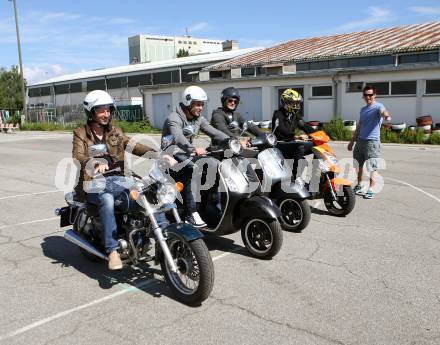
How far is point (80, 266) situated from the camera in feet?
17.0

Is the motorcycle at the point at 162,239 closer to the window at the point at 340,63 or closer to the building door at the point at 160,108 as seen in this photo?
the window at the point at 340,63

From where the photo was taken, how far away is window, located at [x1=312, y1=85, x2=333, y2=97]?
81.3 feet

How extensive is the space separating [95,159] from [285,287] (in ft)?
7.11

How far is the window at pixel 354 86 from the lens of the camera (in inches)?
927

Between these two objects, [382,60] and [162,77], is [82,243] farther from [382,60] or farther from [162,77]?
[162,77]

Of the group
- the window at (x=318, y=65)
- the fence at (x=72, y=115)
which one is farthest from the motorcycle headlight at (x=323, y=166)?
the fence at (x=72, y=115)

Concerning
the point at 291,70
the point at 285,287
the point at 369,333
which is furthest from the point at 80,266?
the point at 291,70

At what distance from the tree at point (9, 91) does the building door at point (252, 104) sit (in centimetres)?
5729

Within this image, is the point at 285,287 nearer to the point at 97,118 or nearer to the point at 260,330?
the point at 260,330

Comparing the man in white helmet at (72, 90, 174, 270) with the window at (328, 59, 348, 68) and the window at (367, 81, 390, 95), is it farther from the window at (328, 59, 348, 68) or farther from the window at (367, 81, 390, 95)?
the window at (328, 59, 348, 68)

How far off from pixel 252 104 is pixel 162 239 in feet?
81.5

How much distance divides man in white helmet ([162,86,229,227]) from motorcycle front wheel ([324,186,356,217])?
6.93ft

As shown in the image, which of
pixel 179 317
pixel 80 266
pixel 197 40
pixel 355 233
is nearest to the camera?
pixel 179 317

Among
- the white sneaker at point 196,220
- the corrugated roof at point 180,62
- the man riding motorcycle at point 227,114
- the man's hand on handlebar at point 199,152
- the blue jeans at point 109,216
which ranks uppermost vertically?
the corrugated roof at point 180,62
